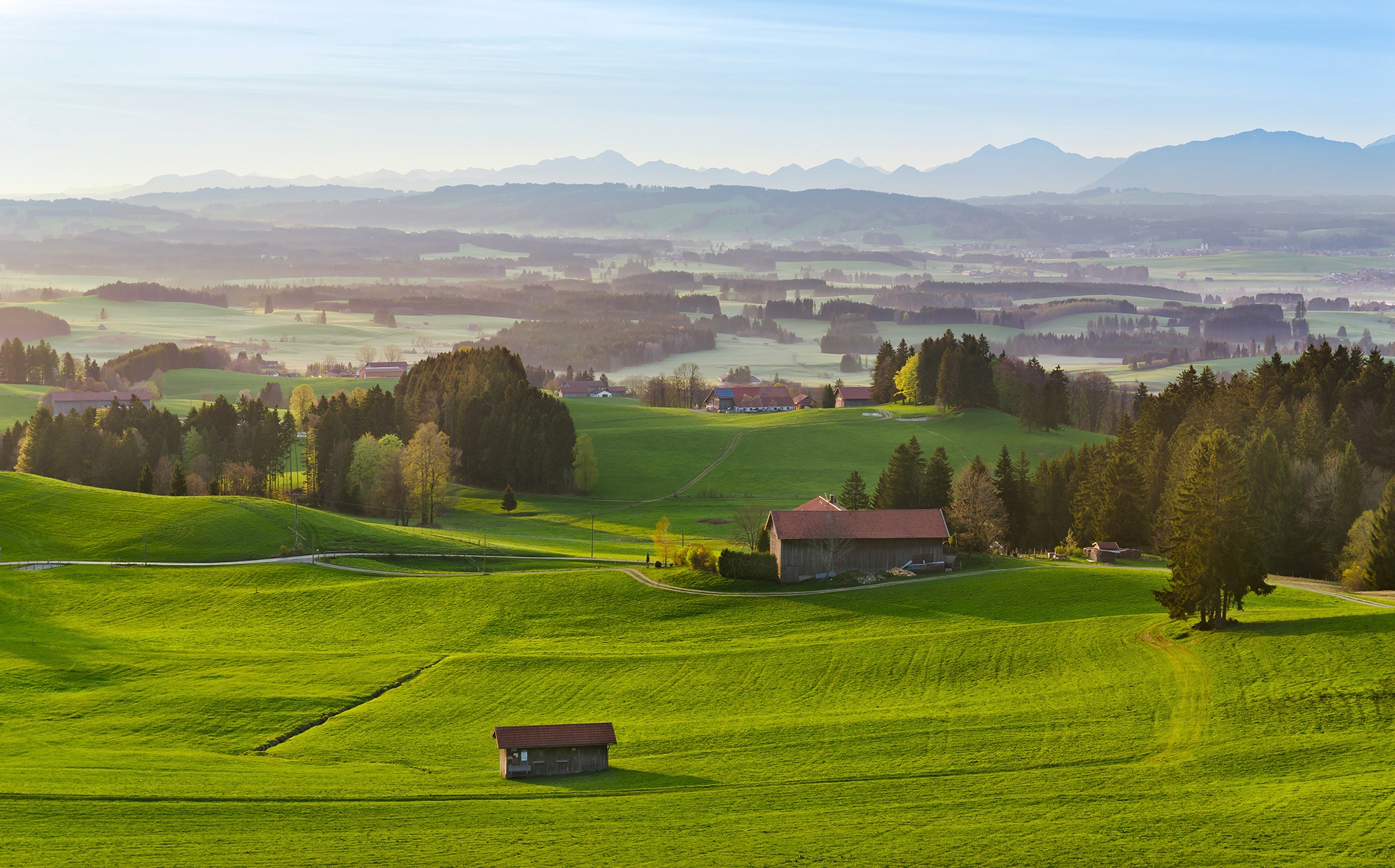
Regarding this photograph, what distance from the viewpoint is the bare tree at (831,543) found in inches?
2800

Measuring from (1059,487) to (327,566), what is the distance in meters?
55.0

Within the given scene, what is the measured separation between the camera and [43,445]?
12044 centimetres

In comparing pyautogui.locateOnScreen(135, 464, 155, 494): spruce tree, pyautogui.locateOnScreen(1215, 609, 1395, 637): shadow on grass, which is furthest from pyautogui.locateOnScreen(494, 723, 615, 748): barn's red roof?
pyautogui.locateOnScreen(135, 464, 155, 494): spruce tree

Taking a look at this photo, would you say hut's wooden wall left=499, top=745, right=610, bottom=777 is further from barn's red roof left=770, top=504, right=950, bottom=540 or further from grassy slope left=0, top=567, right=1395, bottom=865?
barn's red roof left=770, top=504, right=950, bottom=540

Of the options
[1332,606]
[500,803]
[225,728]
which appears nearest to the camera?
[500,803]

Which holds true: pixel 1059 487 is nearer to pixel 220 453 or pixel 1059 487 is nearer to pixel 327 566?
pixel 327 566

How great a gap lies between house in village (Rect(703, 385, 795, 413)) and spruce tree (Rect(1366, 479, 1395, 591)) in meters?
115

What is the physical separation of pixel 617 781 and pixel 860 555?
35.1 m

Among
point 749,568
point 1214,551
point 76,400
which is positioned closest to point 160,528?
point 749,568

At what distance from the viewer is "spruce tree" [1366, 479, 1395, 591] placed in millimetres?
59750

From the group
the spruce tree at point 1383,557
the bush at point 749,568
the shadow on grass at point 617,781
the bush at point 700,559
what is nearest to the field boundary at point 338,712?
the shadow on grass at point 617,781

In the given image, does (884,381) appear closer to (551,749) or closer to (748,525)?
(748,525)

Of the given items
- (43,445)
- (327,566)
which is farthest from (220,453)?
(327,566)

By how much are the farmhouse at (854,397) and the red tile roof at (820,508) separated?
8274 cm
